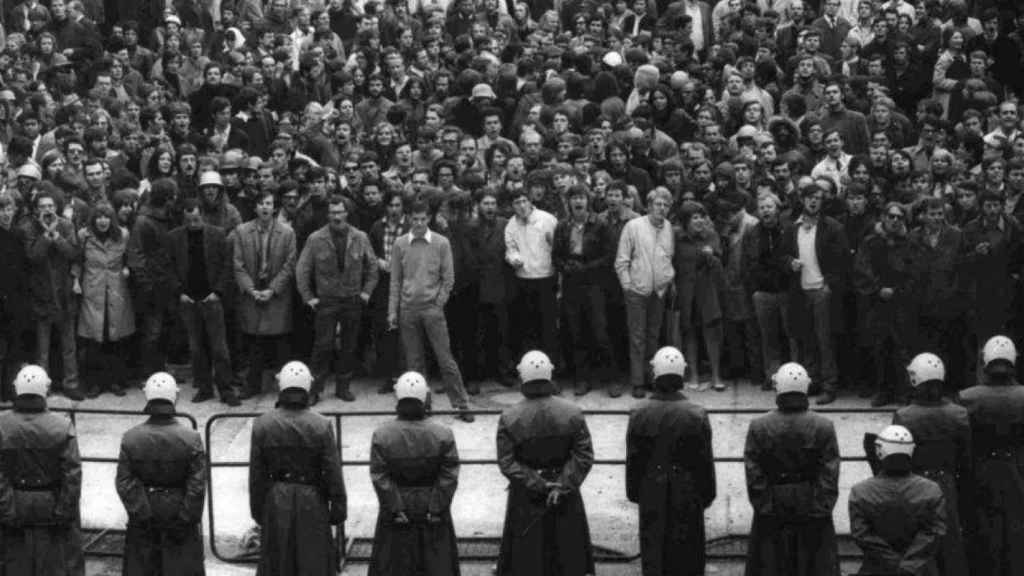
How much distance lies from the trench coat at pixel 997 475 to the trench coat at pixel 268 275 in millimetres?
7347

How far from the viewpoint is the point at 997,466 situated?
15312 mm

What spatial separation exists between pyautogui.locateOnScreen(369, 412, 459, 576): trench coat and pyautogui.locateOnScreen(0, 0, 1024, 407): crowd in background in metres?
4.82

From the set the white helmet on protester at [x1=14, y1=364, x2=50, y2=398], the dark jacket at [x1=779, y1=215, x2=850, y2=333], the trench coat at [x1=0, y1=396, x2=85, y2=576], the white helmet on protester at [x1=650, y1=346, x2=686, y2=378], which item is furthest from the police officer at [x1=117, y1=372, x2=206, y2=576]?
the dark jacket at [x1=779, y1=215, x2=850, y2=333]

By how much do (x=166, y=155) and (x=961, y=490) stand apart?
30.7 ft

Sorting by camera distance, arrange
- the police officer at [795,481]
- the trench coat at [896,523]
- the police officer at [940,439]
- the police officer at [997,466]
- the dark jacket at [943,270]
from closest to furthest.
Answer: the trench coat at [896,523]
the police officer at [795,481]
the police officer at [940,439]
the police officer at [997,466]
the dark jacket at [943,270]

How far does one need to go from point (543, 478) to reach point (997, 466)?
3349mm

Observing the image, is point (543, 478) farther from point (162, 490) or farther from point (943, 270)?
point (943, 270)

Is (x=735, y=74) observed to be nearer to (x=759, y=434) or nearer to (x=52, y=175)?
(x=52, y=175)

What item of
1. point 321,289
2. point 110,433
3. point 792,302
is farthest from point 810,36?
point 110,433

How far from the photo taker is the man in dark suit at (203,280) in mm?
20109

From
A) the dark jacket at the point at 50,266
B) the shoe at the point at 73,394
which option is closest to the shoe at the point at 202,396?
the shoe at the point at 73,394

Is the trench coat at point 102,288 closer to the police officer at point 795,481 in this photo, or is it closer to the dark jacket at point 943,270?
the dark jacket at point 943,270

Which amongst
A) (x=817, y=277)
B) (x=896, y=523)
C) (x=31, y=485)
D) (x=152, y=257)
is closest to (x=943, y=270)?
(x=817, y=277)

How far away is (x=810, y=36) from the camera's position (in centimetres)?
2452
